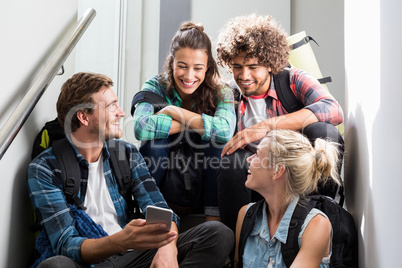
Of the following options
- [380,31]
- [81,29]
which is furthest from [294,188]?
[81,29]

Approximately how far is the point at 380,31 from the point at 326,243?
82 cm

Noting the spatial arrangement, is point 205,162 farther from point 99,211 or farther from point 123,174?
point 99,211

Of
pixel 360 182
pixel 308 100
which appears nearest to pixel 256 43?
pixel 308 100

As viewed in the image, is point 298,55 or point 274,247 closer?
point 274,247

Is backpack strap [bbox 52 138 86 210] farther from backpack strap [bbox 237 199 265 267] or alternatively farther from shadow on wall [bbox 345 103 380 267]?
shadow on wall [bbox 345 103 380 267]

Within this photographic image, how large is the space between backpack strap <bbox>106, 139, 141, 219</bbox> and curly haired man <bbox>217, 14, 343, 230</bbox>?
1.30 ft

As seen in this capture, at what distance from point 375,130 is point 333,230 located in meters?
0.53

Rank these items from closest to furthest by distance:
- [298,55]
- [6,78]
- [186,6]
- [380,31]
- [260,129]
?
[380,31] → [6,78] → [260,129] → [298,55] → [186,6]

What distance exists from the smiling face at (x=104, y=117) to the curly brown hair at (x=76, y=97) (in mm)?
26

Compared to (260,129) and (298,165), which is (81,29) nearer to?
(260,129)

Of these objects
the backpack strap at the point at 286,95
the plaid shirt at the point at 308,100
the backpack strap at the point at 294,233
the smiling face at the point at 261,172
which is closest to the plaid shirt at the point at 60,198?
the smiling face at the point at 261,172

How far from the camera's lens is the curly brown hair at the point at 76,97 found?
2.41 meters

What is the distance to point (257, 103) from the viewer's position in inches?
114

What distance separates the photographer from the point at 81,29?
2.65m
